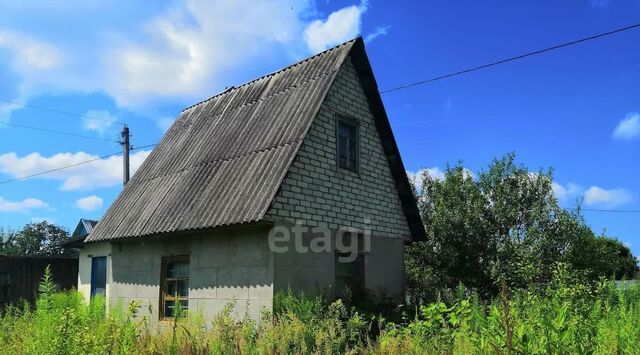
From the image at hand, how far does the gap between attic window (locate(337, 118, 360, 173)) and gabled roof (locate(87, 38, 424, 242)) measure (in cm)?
101

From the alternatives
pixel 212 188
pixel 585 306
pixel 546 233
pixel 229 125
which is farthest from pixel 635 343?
pixel 546 233

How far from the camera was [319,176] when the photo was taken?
11.0m

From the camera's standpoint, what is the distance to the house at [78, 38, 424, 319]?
10117 millimetres

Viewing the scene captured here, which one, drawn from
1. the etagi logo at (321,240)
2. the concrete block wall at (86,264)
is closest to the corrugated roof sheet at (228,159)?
the etagi logo at (321,240)

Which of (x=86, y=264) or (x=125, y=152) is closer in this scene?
(x=86, y=264)

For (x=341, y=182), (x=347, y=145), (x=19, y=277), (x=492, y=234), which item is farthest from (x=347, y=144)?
(x=19, y=277)

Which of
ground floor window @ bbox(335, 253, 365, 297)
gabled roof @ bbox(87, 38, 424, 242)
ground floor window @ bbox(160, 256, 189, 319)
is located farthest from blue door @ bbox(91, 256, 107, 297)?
ground floor window @ bbox(335, 253, 365, 297)

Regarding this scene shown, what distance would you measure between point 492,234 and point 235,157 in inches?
346

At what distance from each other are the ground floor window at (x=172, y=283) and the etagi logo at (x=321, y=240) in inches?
104

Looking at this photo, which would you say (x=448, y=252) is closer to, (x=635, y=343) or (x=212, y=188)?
(x=212, y=188)

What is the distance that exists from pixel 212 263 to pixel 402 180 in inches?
212

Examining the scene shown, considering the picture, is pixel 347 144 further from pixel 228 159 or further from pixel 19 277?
pixel 19 277

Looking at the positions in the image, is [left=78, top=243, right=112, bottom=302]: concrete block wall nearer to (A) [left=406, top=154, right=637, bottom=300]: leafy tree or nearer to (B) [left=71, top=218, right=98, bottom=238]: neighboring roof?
(B) [left=71, top=218, right=98, bottom=238]: neighboring roof

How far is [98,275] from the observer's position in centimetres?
1769
